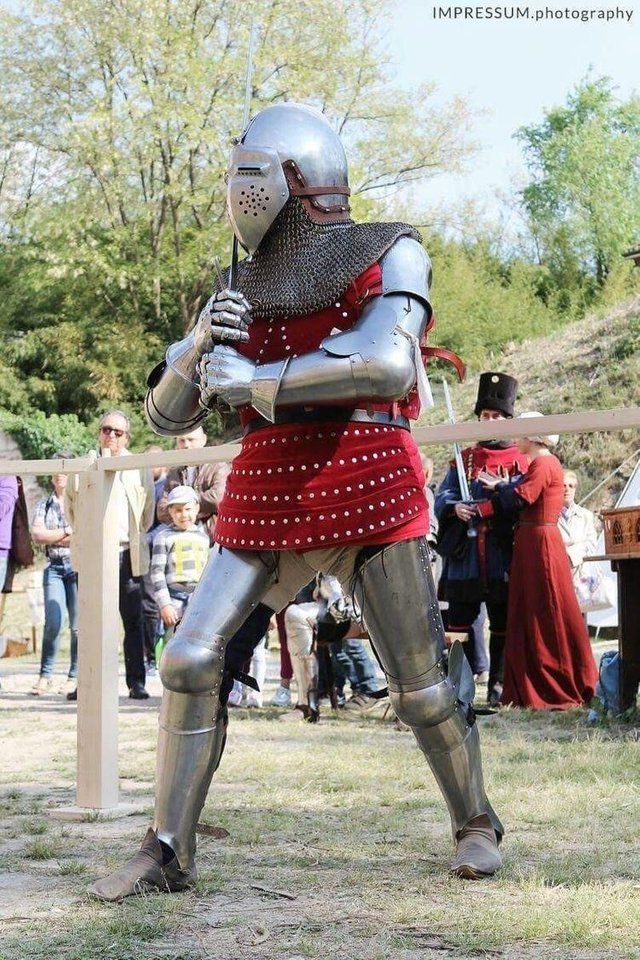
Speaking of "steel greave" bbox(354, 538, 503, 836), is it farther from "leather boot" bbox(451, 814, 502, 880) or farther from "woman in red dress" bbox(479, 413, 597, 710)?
"woman in red dress" bbox(479, 413, 597, 710)

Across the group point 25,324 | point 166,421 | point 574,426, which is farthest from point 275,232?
point 25,324

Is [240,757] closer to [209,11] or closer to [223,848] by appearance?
[223,848]

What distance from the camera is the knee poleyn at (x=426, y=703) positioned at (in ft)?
10.5

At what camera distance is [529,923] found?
9.04 feet

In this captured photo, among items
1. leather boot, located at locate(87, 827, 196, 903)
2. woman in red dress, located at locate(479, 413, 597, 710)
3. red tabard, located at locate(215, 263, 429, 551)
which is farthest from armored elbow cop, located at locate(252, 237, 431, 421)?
woman in red dress, located at locate(479, 413, 597, 710)

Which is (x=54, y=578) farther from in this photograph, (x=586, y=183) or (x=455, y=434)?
(x=586, y=183)

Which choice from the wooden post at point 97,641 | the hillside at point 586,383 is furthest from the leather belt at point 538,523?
the hillside at point 586,383

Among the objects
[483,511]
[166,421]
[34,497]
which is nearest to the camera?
[166,421]

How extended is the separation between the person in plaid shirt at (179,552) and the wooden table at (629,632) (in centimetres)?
238

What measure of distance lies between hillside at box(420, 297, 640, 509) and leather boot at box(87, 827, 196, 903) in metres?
13.7

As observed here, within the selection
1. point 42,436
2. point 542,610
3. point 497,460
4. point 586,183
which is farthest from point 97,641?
point 586,183

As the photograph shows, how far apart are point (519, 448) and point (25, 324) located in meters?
21.3

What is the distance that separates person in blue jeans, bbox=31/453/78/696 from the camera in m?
8.21

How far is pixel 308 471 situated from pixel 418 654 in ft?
1.76
